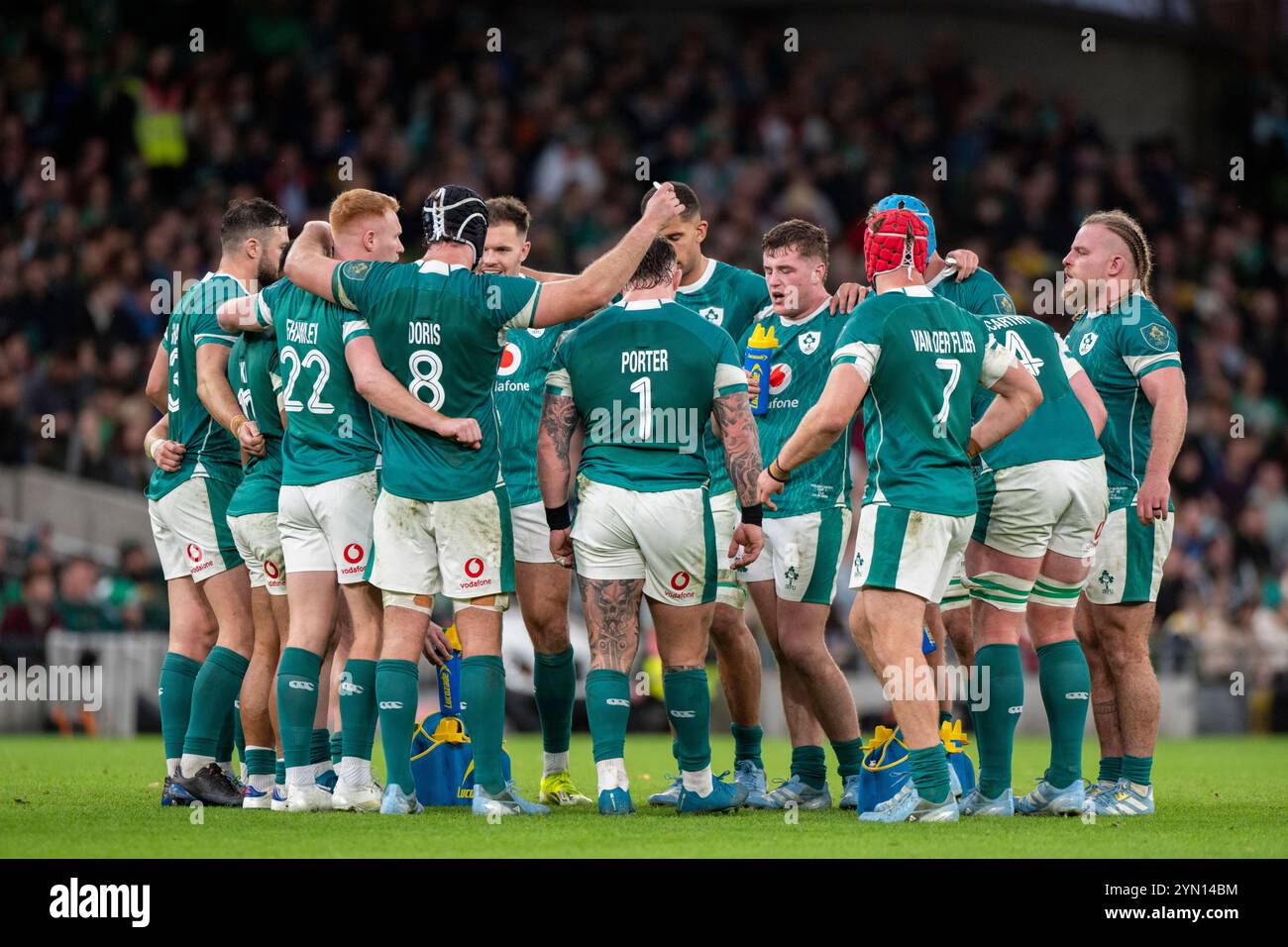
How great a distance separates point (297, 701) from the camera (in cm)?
774

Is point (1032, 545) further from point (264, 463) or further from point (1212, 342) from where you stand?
point (1212, 342)

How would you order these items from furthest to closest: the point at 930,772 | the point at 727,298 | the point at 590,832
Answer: the point at 727,298 < the point at 930,772 < the point at 590,832

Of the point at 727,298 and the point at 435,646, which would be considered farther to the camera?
the point at 727,298

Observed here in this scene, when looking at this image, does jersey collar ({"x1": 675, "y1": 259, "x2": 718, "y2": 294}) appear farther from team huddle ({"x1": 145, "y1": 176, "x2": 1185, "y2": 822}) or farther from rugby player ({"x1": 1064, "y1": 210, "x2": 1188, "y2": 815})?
rugby player ({"x1": 1064, "y1": 210, "x2": 1188, "y2": 815})

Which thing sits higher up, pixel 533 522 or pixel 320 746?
pixel 533 522

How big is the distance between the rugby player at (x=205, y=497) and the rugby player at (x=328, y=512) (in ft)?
1.52

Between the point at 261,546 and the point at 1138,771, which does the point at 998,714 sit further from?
the point at 261,546

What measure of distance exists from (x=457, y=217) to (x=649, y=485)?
1500 mm

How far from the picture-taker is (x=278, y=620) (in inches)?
329

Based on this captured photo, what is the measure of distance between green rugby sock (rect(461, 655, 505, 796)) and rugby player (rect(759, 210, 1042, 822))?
4.79ft

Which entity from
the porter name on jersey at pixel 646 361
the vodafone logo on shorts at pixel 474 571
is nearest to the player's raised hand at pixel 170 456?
the vodafone logo on shorts at pixel 474 571

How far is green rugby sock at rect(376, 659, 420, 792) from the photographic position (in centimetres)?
747

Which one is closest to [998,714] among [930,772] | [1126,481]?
[930,772]

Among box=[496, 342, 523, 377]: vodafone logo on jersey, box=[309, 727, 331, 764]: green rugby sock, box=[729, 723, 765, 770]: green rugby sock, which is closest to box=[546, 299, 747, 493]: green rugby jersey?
box=[496, 342, 523, 377]: vodafone logo on jersey
